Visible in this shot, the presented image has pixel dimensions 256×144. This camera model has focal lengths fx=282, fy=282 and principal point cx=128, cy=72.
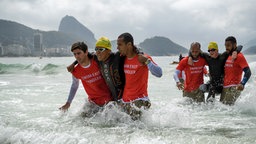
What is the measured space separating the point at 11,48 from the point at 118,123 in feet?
524

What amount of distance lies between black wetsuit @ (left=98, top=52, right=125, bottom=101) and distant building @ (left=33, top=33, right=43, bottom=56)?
17373cm

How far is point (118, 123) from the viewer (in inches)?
196

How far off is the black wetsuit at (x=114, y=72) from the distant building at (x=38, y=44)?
570 ft

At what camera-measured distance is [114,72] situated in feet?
15.8

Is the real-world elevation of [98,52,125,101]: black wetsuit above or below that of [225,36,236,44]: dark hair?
below

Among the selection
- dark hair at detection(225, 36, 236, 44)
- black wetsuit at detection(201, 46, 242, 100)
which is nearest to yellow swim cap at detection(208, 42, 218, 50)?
black wetsuit at detection(201, 46, 242, 100)

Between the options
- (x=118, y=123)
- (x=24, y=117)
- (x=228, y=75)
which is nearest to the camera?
(x=118, y=123)

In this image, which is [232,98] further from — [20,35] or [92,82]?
[20,35]

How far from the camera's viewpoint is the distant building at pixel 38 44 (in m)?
174

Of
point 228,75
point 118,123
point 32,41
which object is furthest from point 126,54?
point 32,41

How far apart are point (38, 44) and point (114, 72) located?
190 metres

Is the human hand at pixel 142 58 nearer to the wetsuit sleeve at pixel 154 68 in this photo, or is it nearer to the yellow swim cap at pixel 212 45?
the wetsuit sleeve at pixel 154 68

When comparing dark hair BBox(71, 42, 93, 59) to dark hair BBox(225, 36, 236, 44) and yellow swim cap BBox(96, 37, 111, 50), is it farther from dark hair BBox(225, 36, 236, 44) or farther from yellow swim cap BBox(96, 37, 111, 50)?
dark hair BBox(225, 36, 236, 44)

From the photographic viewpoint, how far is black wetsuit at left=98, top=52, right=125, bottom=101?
478 cm
